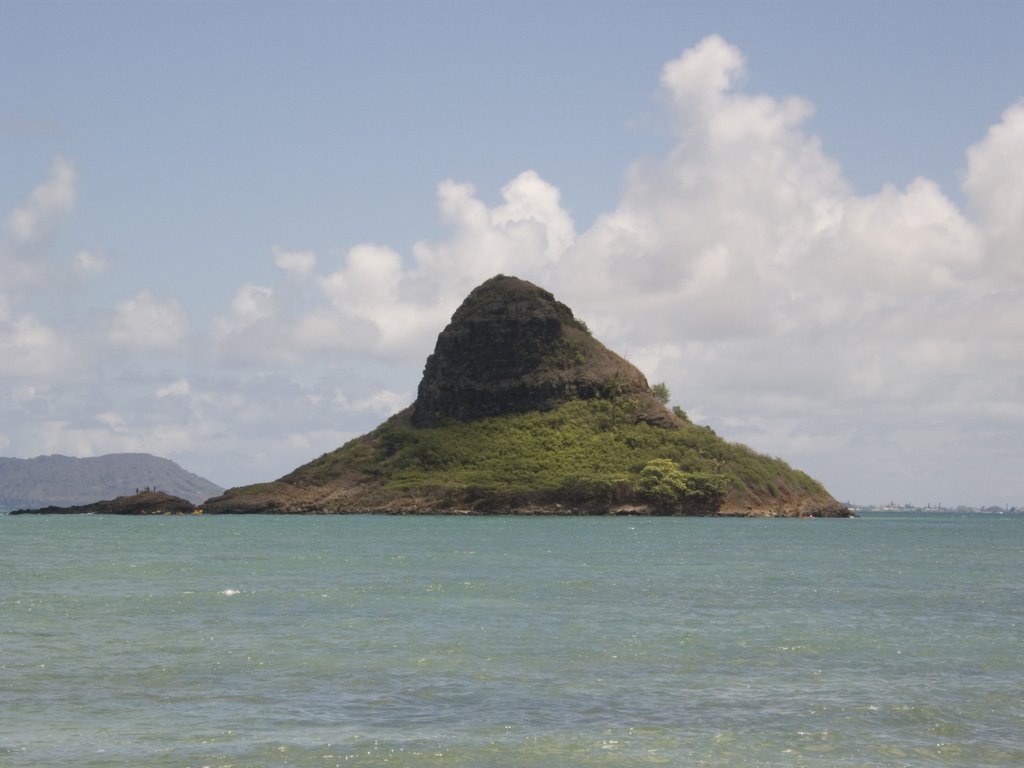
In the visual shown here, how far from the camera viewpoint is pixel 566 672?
101 feet

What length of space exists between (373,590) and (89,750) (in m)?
31.1

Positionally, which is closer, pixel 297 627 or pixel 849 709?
pixel 849 709

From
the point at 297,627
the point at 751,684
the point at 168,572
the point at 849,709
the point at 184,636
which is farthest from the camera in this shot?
the point at 168,572

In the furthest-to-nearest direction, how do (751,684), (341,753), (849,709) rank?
(751,684), (849,709), (341,753)

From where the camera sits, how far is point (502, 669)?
3111cm

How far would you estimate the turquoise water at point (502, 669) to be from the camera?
22.8 meters

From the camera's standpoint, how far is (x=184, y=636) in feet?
120

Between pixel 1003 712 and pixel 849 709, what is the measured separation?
356 centimetres

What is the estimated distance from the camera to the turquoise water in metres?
22.8

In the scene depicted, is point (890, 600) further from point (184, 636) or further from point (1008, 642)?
point (184, 636)

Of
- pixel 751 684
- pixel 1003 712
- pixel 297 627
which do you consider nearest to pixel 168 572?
pixel 297 627

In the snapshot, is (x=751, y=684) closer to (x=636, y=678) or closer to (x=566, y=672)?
(x=636, y=678)

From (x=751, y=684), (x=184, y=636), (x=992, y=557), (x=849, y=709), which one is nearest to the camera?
(x=849, y=709)

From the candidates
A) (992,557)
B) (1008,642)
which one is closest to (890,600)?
(1008,642)
